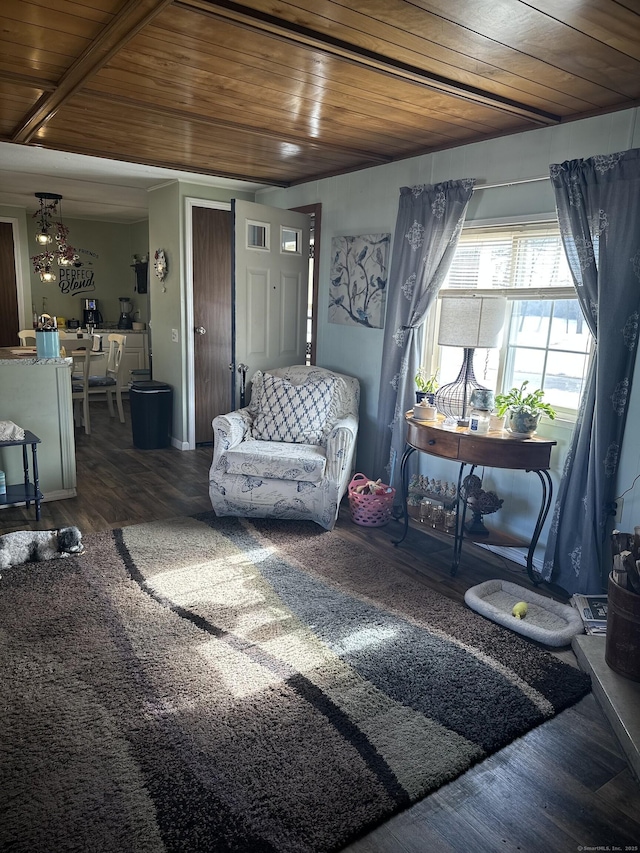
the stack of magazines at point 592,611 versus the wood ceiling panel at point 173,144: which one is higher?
the wood ceiling panel at point 173,144

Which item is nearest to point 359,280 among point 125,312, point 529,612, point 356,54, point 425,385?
point 425,385

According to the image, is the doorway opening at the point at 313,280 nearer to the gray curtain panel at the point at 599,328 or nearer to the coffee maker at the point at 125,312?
the gray curtain panel at the point at 599,328

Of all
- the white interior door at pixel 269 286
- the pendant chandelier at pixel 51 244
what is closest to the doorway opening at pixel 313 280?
the white interior door at pixel 269 286

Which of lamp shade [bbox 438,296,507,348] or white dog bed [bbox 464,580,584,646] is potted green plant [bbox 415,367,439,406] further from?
white dog bed [bbox 464,580,584,646]

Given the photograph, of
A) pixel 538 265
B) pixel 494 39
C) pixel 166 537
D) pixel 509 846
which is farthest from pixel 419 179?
pixel 509 846

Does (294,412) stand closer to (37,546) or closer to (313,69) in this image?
(37,546)

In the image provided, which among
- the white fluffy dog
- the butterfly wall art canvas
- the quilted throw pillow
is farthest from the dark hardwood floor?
the butterfly wall art canvas

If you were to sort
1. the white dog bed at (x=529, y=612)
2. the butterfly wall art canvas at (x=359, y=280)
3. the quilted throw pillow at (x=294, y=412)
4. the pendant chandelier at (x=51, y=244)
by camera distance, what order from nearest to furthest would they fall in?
the white dog bed at (x=529, y=612) < the quilted throw pillow at (x=294, y=412) < the butterfly wall art canvas at (x=359, y=280) < the pendant chandelier at (x=51, y=244)

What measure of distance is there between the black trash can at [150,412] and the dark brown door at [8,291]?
3.24 metres

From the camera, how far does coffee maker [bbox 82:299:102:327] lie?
8.38 m

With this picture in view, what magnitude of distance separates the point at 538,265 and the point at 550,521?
4.67ft

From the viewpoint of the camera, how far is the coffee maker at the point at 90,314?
8375 mm

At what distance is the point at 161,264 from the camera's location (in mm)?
5523

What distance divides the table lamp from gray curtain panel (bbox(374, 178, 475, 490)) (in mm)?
599
